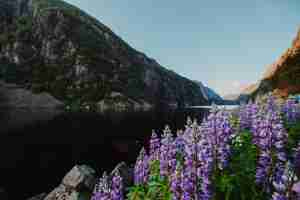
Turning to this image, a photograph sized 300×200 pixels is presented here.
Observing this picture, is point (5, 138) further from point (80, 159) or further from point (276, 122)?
point (276, 122)

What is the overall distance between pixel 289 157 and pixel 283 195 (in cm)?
579

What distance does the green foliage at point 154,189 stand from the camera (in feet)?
30.9

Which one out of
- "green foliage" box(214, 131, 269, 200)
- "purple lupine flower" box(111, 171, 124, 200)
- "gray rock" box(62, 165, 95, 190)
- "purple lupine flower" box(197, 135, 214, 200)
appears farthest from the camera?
"gray rock" box(62, 165, 95, 190)

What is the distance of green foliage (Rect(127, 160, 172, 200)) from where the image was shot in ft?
30.9

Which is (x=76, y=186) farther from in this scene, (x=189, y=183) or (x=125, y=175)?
(x=189, y=183)

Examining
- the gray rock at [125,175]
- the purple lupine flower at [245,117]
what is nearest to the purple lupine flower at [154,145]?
the purple lupine flower at [245,117]

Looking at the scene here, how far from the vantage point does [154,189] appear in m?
10.0

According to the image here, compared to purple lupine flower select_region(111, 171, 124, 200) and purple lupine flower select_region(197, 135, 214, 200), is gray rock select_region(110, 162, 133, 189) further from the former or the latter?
purple lupine flower select_region(197, 135, 214, 200)

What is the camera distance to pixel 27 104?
650ft

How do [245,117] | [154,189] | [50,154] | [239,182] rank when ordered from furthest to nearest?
[50,154] < [245,117] < [154,189] < [239,182]

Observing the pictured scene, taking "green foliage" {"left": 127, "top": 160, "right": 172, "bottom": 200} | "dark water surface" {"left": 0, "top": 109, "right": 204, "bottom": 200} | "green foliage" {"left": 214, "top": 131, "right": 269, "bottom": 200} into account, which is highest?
"green foliage" {"left": 214, "top": 131, "right": 269, "bottom": 200}

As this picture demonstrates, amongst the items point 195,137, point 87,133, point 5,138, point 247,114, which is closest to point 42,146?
point 5,138

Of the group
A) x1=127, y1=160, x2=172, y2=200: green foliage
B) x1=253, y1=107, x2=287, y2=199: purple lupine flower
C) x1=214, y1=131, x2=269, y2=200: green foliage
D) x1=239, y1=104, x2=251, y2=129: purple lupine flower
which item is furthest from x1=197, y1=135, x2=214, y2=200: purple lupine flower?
x1=239, y1=104, x2=251, y2=129: purple lupine flower

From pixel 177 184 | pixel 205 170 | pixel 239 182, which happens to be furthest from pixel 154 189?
pixel 205 170
